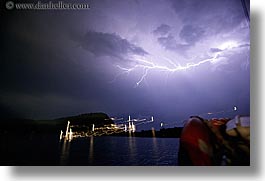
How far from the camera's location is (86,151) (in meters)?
1.94

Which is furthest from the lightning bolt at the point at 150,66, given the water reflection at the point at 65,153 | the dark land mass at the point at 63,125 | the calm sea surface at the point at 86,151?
the water reflection at the point at 65,153

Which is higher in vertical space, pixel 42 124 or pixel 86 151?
pixel 42 124

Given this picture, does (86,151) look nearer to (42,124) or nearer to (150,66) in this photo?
(42,124)

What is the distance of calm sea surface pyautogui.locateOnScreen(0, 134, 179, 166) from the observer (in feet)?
6.26

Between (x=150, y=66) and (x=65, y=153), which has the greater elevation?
(x=150, y=66)

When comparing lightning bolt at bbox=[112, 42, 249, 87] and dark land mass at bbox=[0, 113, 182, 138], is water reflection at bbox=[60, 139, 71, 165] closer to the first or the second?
dark land mass at bbox=[0, 113, 182, 138]

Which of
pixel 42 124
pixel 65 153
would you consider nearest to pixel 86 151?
pixel 65 153

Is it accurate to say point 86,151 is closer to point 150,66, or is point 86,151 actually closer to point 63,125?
point 63,125

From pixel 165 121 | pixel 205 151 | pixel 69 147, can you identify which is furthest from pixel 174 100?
pixel 69 147

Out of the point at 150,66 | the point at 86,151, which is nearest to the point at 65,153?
the point at 86,151

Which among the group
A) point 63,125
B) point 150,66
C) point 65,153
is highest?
point 150,66

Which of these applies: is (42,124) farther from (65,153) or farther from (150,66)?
(150,66)

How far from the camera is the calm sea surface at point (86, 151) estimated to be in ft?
6.26

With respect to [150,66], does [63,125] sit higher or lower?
lower
